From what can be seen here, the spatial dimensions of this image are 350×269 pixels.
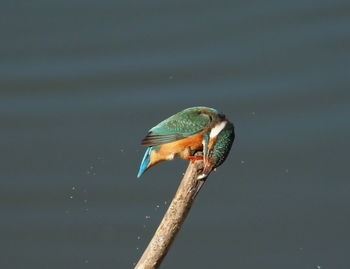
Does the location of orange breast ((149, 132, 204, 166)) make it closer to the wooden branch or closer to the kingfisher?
the kingfisher

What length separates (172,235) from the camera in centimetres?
164

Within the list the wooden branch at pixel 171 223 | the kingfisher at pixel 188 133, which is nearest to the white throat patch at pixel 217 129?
the kingfisher at pixel 188 133

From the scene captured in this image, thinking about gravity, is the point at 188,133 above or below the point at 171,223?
above

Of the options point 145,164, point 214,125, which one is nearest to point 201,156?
point 214,125

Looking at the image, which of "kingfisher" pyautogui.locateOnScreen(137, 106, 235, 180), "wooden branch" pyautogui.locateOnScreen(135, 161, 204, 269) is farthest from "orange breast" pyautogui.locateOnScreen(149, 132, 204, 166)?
"wooden branch" pyautogui.locateOnScreen(135, 161, 204, 269)

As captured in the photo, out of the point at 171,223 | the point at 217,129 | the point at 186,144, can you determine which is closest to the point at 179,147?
the point at 186,144

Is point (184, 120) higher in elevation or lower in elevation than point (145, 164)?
higher

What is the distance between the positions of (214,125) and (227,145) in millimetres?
98

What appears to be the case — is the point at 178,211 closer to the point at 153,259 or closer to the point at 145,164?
the point at 153,259

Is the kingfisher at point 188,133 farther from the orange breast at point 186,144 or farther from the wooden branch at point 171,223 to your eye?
the wooden branch at point 171,223

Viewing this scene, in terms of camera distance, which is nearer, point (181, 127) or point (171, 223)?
point (171, 223)

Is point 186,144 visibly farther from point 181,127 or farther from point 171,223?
point 171,223

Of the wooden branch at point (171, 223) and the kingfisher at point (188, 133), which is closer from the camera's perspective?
the wooden branch at point (171, 223)

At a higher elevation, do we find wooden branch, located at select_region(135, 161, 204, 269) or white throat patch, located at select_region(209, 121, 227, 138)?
white throat patch, located at select_region(209, 121, 227, 138)
